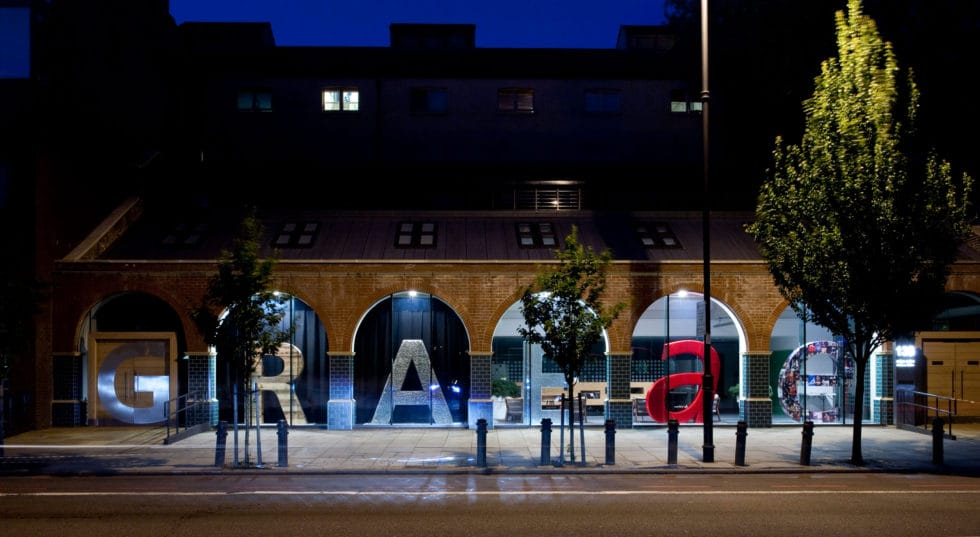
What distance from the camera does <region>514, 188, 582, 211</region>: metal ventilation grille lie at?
82.2 ft

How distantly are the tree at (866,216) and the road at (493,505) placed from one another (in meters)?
3.59

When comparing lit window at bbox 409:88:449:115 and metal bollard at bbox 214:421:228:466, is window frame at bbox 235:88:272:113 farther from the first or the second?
metal bollard at bbox 214:421:228:466

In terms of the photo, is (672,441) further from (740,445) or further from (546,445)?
(546,445)

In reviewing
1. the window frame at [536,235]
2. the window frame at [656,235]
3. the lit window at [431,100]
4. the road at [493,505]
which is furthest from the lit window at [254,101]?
the road at [493,505]

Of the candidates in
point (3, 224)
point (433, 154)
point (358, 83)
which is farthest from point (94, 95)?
point (433, 154)

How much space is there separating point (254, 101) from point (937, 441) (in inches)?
917

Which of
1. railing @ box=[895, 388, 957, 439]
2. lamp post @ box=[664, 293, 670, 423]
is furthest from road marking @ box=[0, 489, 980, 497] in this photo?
railing @ box=[895, 388, 957, 439]

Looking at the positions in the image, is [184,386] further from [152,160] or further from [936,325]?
→ [936,325]

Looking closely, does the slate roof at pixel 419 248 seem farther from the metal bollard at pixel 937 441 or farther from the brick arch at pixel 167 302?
the metal bollard at pixel 937 441

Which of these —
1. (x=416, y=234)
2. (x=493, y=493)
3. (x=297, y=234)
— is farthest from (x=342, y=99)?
(x=493, y=493)

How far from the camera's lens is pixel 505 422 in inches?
842

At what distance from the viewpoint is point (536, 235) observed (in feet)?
74.8

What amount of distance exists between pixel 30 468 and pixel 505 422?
1201cm

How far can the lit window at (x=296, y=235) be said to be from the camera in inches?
873
